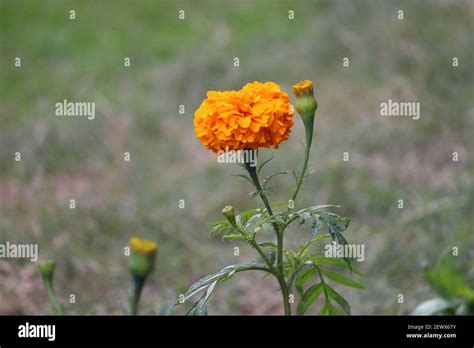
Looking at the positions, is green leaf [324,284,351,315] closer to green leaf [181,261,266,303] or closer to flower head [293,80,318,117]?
green leaf [181,261,266,303]

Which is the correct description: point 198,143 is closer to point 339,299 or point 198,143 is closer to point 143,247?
point 339,299

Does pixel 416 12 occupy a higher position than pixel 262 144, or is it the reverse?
pixel 416 12

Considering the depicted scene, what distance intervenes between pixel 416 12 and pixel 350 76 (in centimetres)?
82

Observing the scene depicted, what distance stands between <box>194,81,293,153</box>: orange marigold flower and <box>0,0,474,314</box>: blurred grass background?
5.33 feet

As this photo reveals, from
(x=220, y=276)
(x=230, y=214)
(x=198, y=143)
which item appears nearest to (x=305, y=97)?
(x=230, y=214)

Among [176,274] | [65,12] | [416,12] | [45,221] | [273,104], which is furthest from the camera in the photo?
[65,12]

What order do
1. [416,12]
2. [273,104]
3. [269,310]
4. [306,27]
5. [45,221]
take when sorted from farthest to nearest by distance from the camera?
1. [306,27]
2. [416,12]
3. [45,221]
4. [269,310]
5. [273,104]

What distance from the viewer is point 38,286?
364 centimetres

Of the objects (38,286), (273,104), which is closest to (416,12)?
(38,286)

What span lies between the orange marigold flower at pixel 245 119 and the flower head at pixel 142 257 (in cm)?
27

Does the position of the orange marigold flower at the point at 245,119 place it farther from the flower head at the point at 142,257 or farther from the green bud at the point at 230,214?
the flower head at the point at 142,257

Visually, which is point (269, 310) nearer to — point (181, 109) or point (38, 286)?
point (38, 286)

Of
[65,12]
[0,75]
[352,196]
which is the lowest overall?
[352,196]

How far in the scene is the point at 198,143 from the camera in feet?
17.7
